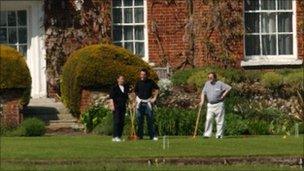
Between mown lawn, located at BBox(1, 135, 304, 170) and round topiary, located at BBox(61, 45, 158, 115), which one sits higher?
round topiary, located at BBox(61, 45, 158, 115)

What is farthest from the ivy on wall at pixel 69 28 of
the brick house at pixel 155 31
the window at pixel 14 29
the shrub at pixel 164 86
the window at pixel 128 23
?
the shrub at pixel 164 86

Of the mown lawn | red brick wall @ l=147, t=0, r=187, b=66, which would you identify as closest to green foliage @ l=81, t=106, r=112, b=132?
the mown lawn

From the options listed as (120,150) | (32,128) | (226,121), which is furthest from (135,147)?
(226,121)

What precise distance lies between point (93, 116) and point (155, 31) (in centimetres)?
475

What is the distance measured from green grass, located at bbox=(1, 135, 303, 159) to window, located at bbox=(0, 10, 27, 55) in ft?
24.3

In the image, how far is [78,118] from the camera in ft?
90.4

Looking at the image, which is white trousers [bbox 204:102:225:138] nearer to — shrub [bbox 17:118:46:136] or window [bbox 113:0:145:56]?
shrub [bbox 17:118:46:136]

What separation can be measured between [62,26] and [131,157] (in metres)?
12.6

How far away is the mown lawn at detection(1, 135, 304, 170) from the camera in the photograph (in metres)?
17.2

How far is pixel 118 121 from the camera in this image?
75.0ft

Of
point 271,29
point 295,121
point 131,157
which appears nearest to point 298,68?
point 271,29

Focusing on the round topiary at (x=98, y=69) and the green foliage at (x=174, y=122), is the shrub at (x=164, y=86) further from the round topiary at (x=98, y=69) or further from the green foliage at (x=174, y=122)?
the green foliage at (x=174, y=122)

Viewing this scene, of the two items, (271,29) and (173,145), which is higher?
(271,29)

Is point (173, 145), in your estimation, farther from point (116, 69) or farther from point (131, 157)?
point (116, 69)
